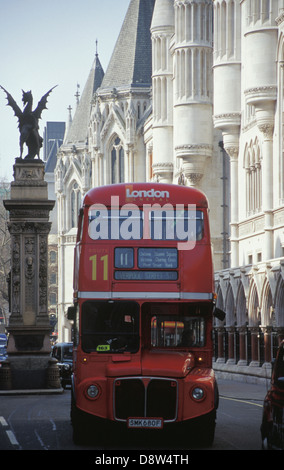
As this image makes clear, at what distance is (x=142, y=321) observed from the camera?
18.6m

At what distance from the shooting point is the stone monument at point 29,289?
121 ft

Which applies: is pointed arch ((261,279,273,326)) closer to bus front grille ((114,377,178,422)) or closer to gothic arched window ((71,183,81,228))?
bus front grille ((114,377,178,422))

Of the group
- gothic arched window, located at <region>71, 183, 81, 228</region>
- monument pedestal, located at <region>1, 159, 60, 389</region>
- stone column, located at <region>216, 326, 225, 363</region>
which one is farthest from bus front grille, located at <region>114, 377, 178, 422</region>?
gothic arched window, located at <region>71, 183, 81, 228</region>

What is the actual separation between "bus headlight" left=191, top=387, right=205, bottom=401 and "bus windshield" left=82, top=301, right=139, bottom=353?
1.51 m

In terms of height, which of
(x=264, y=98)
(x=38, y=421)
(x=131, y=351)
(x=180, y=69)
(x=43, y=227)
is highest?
(x=180, y=69)

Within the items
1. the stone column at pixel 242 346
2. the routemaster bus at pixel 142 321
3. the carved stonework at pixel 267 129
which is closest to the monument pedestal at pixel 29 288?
the carved stonework at pixel 267 129

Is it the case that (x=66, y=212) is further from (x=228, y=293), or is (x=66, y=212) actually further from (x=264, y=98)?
(x=264, y=98)

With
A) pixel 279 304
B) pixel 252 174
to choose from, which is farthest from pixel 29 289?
pixel 252 174

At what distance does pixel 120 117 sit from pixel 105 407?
7799 centimetres

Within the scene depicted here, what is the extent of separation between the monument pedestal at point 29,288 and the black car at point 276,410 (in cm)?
2172

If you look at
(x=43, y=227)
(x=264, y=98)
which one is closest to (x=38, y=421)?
(x=43, y=227)

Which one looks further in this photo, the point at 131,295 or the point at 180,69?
the point at 180,69

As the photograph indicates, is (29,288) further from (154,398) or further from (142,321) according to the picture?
(154,398)
